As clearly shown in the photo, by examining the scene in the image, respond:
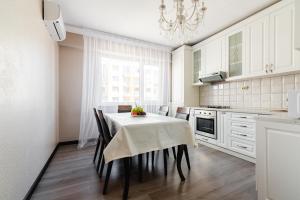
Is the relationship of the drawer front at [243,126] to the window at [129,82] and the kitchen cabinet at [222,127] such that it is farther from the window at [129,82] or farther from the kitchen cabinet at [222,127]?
the window at [129,82]

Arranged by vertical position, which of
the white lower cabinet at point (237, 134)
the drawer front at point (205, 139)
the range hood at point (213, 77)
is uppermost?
the range hood at point (213, 77)

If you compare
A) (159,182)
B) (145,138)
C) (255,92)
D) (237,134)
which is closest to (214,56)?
(255,92)

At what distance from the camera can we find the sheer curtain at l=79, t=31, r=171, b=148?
3350 millimetres

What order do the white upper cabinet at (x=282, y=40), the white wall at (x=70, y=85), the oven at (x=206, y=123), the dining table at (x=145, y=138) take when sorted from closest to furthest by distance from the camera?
the dining table at (x=145, y=138)
the white upper cabinet at (x=282, y=40)
the oven at (x=206, y=123)
the white wall at (x=70, y=85)

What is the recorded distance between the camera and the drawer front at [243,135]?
240cm

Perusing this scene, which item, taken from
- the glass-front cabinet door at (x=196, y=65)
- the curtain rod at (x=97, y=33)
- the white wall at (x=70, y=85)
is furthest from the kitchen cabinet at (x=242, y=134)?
the white wall at (x=70, y=85)

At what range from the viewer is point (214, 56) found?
344cm

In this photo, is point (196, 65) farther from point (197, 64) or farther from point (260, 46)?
point (260, 46)

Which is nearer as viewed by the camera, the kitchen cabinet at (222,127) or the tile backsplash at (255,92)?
the tile backsplash at (255,92)

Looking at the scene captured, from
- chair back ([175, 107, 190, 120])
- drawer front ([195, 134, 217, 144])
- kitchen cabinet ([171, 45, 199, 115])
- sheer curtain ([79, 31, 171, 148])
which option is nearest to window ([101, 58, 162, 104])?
sheer curtain ([79, 31, 171, 148])

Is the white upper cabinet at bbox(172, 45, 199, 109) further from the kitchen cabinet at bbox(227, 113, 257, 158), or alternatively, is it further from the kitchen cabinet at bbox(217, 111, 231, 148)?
the kitchen cabinet at bbox(227, 113, 257, 158)

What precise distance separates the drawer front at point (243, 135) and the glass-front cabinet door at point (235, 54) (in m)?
1.16

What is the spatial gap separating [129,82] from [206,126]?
2225mm

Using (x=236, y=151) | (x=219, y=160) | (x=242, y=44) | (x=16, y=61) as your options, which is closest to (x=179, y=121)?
(x=219, y=160)
